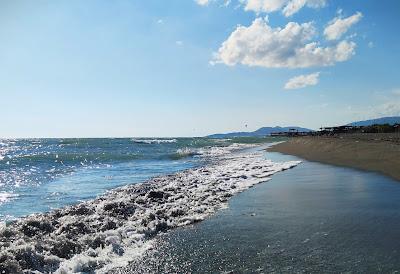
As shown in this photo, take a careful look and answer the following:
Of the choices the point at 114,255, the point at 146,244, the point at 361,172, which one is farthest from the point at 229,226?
the point at 361,172

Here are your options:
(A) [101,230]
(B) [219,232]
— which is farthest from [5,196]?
(B) [219,232]

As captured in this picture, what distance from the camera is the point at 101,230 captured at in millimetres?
11297

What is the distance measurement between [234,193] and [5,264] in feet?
33.1

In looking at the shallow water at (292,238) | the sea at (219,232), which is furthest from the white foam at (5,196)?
the shallow water at (292,238)

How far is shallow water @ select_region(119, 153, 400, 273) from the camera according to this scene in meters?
7.60

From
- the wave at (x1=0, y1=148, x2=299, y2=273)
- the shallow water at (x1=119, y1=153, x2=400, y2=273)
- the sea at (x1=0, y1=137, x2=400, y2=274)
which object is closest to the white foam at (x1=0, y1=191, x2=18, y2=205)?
the sea at (x1=0, y1=137, x2=400, y2=274)

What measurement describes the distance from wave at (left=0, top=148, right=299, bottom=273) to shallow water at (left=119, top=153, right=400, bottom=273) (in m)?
0.72

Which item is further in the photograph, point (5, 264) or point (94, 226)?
point (94, 226)

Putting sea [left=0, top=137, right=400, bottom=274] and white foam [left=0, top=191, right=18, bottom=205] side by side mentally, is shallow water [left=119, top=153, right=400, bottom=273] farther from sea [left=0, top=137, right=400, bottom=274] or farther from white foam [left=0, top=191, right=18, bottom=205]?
white foam [left=0, top=191, right=18, bottom=205]

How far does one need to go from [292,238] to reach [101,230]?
5.42 meters

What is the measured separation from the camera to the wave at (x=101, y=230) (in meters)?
8.49

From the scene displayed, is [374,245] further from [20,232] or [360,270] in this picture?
[20,232]

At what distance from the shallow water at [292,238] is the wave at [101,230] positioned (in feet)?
2.35

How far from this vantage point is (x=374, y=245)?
831 cm
